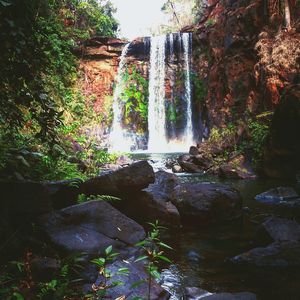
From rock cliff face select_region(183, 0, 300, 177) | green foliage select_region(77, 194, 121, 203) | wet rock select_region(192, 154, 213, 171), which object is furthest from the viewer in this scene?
wet rock select_region(192, 154, 213, 171)

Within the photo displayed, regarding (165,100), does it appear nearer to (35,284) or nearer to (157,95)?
(157,95)

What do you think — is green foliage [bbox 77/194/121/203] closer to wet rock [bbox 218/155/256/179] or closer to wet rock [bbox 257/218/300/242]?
wet rock [bbox 257/218/300/242]

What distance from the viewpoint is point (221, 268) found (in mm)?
4527

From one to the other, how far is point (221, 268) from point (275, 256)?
0.73 metres

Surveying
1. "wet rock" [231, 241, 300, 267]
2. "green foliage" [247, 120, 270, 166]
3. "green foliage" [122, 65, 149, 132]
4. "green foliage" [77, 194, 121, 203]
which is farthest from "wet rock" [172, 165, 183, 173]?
"green foliage" [122, 65, 149, 132]

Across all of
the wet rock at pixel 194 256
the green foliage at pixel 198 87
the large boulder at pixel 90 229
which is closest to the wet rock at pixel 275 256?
the wet rock at pixel 194 256

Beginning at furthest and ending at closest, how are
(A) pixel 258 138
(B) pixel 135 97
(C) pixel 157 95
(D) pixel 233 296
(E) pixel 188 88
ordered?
(B) pixel 135 97 → (C) pixel 157 95 → (E) pixel 188 88 → (A) pixel 258 138 → (D) pixel 233 296

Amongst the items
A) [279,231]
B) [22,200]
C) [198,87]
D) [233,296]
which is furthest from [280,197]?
[198,87]

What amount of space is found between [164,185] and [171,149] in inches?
717

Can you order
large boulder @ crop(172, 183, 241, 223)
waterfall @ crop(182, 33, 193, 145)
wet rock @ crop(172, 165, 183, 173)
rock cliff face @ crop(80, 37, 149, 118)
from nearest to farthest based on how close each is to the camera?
large boulder @ crop(172, 183, 241, 223)
wet rock @ crop(172, 165, 183, 173)
waterfall @ crop(182, 33, 193, 145)
rock cliff face @ crop(80, 37, 149, 118)

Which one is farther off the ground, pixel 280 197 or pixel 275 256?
pixel 275 256

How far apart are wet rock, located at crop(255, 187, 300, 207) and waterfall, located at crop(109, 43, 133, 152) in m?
18.7

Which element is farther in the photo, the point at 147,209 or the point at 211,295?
the point at 147,209

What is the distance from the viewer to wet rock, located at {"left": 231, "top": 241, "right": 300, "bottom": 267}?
14.6 feet
